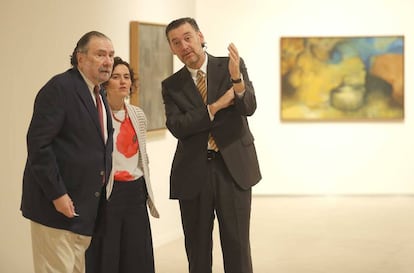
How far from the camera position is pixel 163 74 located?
7086 millimetres

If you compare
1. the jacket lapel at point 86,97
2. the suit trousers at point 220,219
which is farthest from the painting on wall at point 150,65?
the jacket lapel at point 86,97

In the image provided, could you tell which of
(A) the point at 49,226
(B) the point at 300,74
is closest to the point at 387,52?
(B) the point at 300,74

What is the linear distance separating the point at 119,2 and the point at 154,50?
2.28 ft

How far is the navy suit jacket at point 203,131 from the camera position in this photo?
4199mm

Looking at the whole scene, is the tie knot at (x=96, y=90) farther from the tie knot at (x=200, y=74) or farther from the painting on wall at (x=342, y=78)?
the painting on wall at (x=342, y=78)

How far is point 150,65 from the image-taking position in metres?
6.84

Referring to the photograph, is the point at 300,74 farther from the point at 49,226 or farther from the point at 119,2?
the point at 49,226

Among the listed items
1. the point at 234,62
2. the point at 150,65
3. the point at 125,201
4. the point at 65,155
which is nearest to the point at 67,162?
the point at 65,155

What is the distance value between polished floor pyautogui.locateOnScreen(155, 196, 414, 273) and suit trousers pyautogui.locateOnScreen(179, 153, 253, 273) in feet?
5.73

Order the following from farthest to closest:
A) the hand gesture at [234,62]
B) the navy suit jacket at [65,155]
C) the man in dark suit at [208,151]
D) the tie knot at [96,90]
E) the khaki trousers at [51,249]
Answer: the man in dark suit at [208,151] → the hand gesture at [234,62] → the tie knot at [96,90] → the khaki trousers at [51,249] → the navy suit jacket at [65,155]

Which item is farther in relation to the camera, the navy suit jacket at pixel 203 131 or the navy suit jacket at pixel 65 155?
the navy suit jacket at pixel 203 131

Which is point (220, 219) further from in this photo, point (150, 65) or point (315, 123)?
point (315, 123)

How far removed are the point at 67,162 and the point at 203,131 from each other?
94 centimetres

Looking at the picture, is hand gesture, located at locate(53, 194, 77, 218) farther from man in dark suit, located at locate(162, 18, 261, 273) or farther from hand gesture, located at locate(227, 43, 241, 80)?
hand gesture, located at locate(227, 43, 241, 80)
